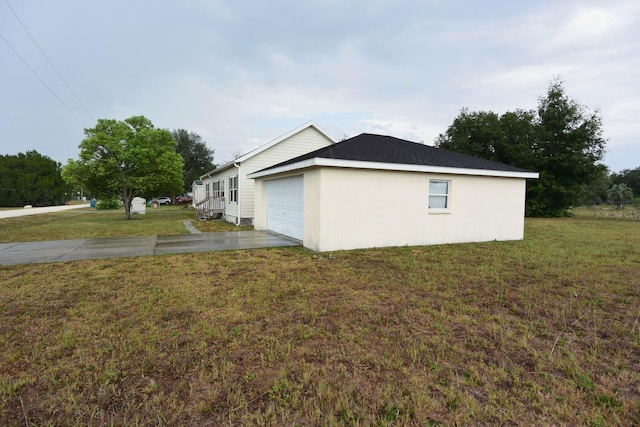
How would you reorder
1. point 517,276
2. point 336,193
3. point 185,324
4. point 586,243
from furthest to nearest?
point 586,243
point 336,193
point 517,276
point 185,324

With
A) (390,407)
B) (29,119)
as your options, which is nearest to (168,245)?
(390,407)

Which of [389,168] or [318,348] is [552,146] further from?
[318,348]

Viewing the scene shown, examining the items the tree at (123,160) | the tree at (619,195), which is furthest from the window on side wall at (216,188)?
the tree at (619,195)

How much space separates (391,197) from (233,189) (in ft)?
35.4

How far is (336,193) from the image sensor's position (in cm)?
877

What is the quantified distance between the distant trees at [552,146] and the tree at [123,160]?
26.1 meters

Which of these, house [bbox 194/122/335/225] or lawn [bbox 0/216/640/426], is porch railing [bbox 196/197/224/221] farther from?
lawn [bbox 0/216/640/426]

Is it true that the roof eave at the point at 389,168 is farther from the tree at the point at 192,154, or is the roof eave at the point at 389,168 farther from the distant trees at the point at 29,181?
the distant trees at the point at 29,181

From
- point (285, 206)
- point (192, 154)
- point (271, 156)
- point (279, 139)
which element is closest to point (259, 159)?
point (271, 156)

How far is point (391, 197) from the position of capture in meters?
9.50

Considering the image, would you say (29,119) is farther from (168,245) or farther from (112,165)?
(168,245)

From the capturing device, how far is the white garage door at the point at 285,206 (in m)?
10.6

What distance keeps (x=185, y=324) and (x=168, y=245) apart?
6566 mm

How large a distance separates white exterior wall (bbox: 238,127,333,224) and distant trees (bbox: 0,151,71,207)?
40.6 metres
